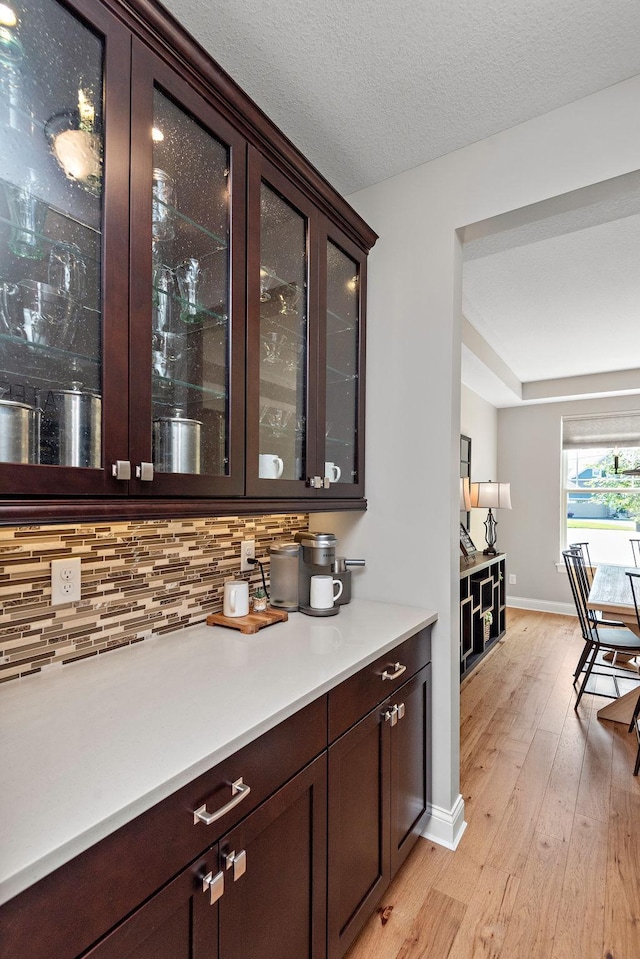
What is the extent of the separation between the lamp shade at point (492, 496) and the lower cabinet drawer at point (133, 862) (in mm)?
3884

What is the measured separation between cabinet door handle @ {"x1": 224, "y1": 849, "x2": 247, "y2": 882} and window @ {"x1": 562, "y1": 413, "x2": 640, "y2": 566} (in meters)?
5.23

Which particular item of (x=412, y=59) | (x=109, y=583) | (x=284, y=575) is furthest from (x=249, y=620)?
(x=412, y=59)

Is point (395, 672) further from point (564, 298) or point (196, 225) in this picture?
point (564, 298)

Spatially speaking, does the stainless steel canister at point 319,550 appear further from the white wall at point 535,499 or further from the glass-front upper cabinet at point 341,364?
the white wall at point 535,499

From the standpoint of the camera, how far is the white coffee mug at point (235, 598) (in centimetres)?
165

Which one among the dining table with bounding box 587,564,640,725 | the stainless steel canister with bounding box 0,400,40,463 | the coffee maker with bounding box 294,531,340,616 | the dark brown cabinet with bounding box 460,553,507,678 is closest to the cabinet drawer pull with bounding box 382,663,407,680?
the coffee maker with bounding box 294,531,340,616

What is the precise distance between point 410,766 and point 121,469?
1451 mm

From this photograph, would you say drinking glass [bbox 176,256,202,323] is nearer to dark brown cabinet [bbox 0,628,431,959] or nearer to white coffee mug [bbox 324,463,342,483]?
white coffee mug [bbox 324,463,342,483]

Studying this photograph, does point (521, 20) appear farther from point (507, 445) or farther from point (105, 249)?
point (507, 445)

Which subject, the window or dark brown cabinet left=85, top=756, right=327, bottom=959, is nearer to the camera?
dark brown cabinet left=85, top=756, right=327, bottom=959

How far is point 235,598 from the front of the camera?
1652 mm

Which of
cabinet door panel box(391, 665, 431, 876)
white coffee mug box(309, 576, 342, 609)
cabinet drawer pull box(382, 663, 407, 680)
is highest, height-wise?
white coffee mug box(309, 576, 342, 609)

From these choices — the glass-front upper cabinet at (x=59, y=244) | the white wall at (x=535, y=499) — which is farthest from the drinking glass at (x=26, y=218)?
the white wall at (x=535, y=499)

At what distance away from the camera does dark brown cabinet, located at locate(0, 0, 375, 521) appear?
3.03ft
